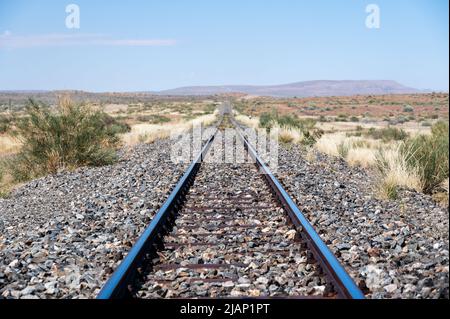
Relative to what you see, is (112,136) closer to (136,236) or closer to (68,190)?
(68,190)

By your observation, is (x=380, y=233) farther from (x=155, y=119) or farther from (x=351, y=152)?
(x=155, y=119)

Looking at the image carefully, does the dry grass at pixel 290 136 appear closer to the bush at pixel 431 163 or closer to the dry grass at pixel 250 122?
the dry grass at pixel 250 122

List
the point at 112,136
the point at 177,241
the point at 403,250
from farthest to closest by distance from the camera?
the point at 112,136 → the point at 177,241 → the point at 403,250

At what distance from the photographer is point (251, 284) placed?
5.07 meters

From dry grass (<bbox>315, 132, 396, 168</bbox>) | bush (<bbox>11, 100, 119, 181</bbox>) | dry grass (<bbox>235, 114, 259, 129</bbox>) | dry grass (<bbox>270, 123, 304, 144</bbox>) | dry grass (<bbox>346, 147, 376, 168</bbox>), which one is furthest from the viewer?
dry grass (<bbox>235, 114, 259, 129</bbox>)

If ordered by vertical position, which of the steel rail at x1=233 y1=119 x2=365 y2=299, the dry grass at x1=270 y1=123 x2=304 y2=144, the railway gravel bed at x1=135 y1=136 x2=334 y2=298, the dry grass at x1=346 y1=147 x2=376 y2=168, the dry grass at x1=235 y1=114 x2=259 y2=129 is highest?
the dry grass at x1=235 y1=114 x2=259 y2=129

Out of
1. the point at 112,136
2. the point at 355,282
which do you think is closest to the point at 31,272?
the point at 355,282

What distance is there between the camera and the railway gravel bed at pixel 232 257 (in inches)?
195

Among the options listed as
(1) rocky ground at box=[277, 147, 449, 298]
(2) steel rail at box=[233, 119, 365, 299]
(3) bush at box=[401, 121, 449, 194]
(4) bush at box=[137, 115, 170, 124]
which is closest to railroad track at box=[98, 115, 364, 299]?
(2) steel rail at box=[233, 119, 365, 299]

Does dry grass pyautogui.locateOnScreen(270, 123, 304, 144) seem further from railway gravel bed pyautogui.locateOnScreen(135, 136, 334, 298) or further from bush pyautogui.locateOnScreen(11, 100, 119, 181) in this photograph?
railway gravel bed pyautogui.locateOnScreen(135, 136, 334, 298)

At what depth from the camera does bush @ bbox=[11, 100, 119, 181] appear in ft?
47.4

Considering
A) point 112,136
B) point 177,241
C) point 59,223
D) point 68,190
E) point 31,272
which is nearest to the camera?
point 31,272

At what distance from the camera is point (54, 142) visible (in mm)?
14562

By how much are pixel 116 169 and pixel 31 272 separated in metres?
A: 8.85
